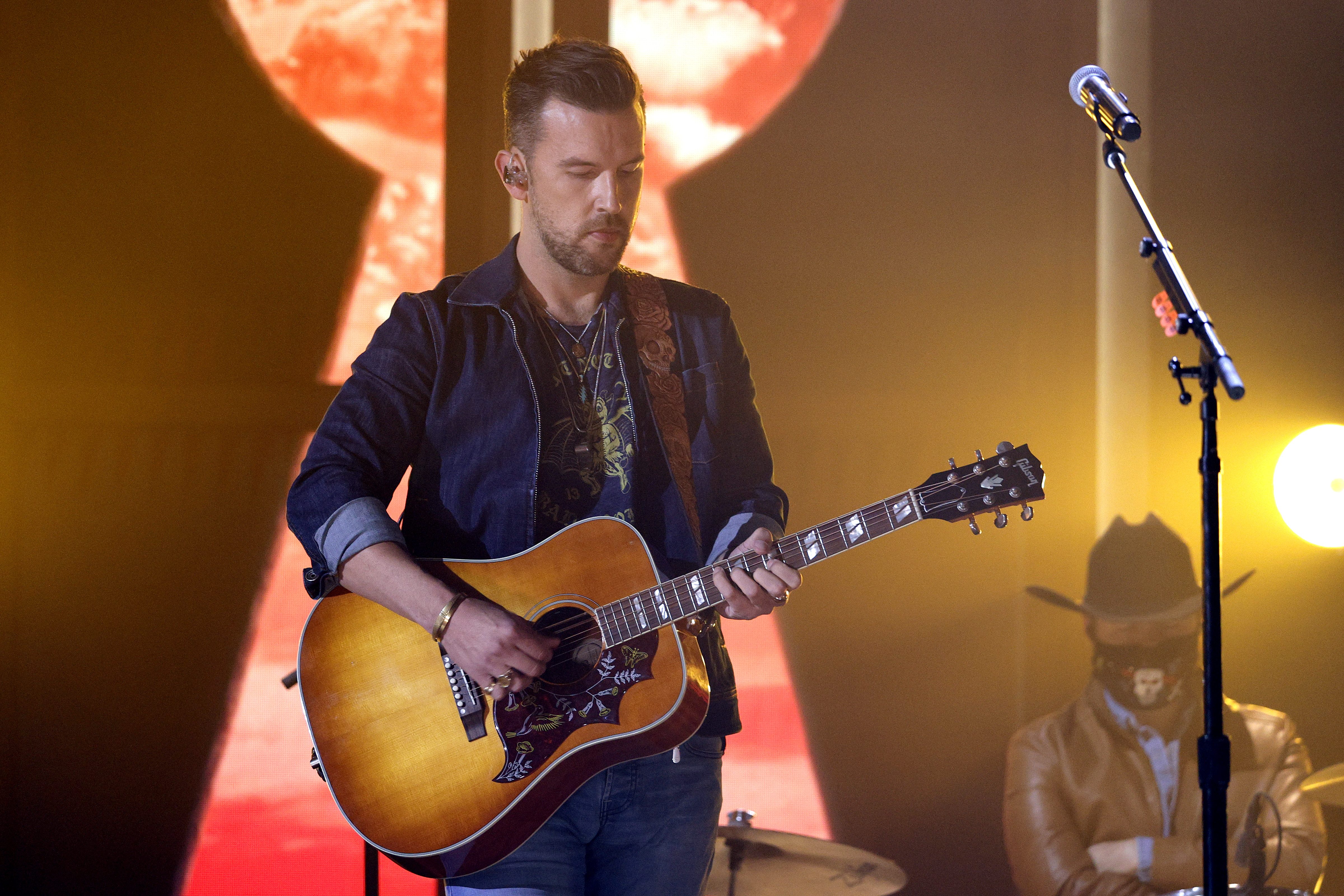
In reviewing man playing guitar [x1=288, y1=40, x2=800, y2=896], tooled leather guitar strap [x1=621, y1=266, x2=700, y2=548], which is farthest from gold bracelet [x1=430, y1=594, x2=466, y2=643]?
tooled leather guitar strap [x1=621, y1=266, x2=700, y2=548]

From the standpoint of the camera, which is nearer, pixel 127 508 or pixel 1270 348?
pixel 127 508

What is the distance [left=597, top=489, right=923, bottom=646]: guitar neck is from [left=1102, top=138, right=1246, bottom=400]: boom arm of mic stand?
0.49 metres

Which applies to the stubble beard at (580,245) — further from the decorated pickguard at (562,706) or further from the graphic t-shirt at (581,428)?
the decorated pickguard at (562,706)

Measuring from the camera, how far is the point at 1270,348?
3.38 meters

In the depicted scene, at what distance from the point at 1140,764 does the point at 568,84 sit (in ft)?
8.13

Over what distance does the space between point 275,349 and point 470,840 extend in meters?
1.84

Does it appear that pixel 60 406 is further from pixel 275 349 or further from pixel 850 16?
pixel 850 16

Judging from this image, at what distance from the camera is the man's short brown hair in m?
1.86

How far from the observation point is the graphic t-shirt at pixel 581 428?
1.79 meters

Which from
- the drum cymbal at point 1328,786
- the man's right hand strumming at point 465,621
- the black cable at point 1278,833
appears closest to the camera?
the man's right hand strumming at point 465,621

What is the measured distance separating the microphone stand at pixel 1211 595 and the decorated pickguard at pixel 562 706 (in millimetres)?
814

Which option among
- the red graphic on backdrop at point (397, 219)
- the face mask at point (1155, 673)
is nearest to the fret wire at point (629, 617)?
the red graphic on backdrop at point (397, 219)

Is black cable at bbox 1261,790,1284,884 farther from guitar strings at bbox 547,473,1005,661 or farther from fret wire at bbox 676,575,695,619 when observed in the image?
fret wire at bbox 676,575,695,619

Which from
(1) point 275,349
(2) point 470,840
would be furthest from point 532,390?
(1) point 275,349
